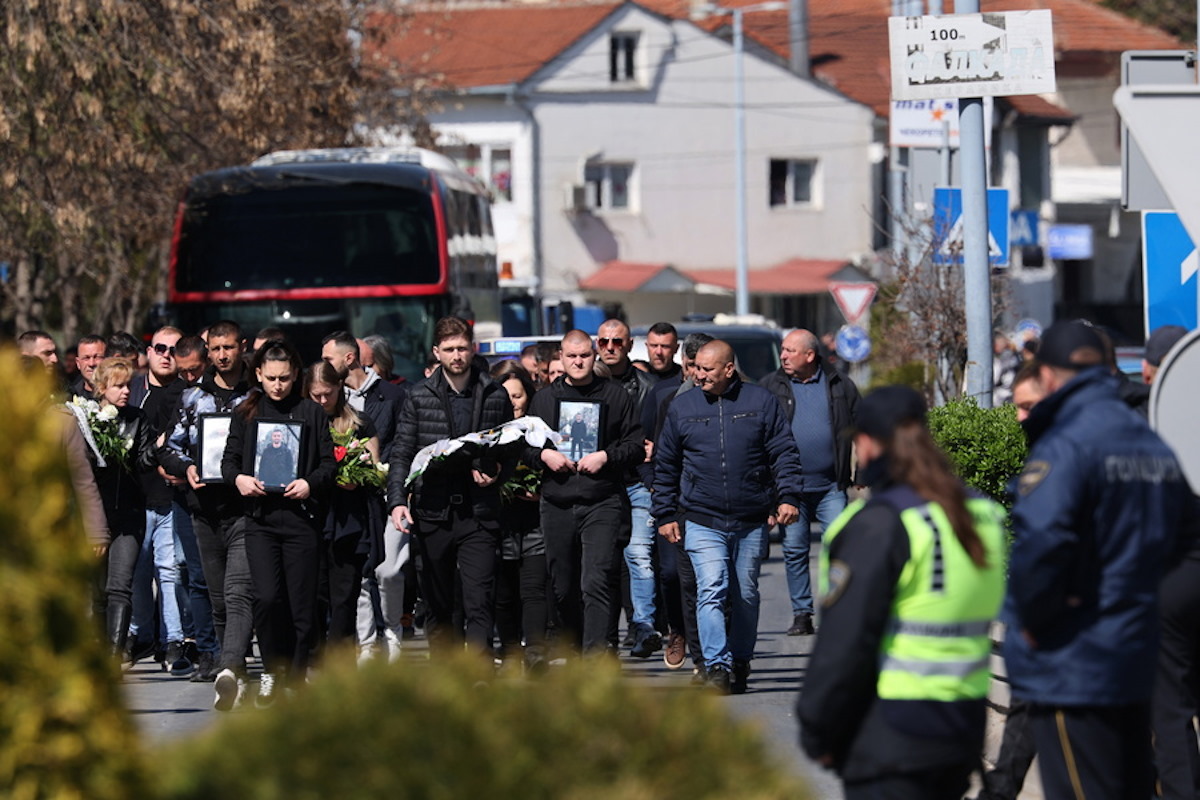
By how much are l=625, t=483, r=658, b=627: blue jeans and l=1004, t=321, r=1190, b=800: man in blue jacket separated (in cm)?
664

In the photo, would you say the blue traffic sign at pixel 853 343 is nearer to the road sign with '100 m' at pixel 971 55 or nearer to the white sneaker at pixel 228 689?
the road sign with '100 m' at pixel 971 55

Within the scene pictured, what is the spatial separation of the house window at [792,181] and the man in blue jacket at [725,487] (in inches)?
1678

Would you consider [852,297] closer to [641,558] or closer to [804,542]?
[804,542]

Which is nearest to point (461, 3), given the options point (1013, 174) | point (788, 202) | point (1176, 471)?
point (788, 202)

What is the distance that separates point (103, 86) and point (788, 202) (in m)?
33.9

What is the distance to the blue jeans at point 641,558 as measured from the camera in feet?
39.2

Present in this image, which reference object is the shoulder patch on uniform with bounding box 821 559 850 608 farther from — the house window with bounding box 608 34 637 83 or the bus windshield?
the house window with bounding box 608 34 637 83

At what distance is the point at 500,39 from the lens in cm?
5153

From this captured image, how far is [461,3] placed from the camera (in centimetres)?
5512

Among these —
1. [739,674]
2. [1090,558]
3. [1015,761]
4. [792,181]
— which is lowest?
[739,674]

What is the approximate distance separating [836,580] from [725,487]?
5282 millimetres

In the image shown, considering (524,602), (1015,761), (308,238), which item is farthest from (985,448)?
(308,238)

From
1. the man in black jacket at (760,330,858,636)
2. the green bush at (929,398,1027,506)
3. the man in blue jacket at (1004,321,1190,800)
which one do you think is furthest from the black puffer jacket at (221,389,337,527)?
the man in blue jacket at (1004,321,1190,800)

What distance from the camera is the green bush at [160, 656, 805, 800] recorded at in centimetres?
332
